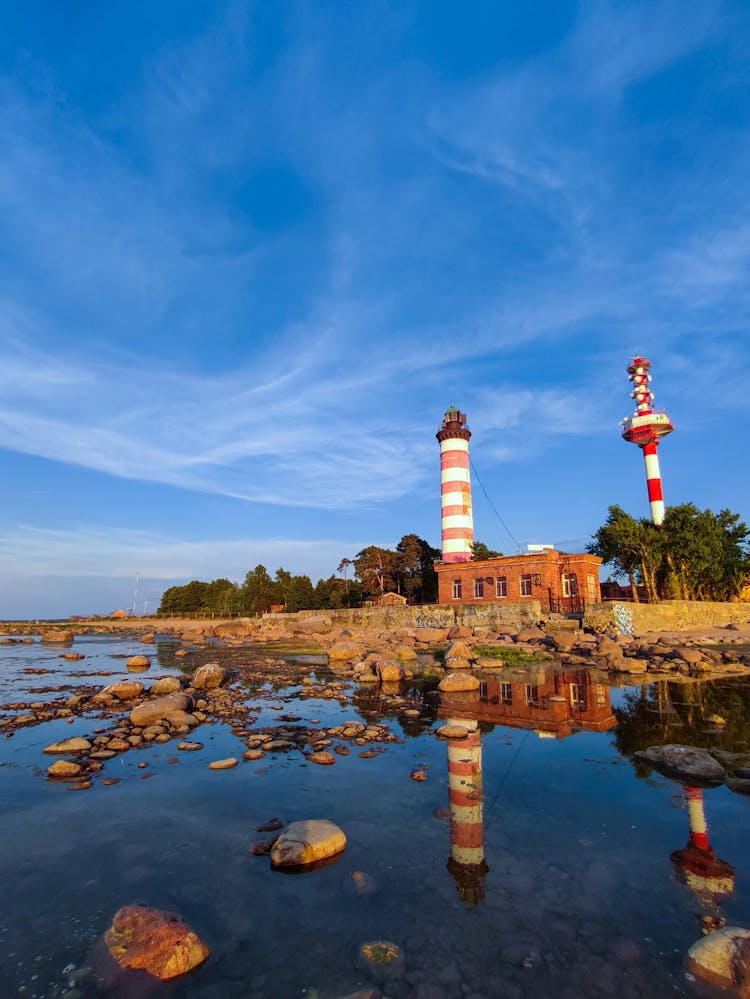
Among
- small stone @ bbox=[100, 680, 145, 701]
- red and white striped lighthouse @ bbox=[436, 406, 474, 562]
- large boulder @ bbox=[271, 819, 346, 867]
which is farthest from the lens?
red and white striped lighthouse @ bbox=[436, 406, 474, 562]

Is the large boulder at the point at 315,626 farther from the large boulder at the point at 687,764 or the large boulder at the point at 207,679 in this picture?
the large boulder at the point at 687,764

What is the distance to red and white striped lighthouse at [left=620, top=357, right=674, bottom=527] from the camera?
52625 mm

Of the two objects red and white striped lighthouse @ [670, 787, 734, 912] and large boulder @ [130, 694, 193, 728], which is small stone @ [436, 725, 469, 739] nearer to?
red and white striped lighthouse @ [670, 787, 734, 912]

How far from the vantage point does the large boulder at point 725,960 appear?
404cm

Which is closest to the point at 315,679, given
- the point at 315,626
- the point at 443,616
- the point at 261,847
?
the point at 261,847

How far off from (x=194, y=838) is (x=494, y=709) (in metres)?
10.1

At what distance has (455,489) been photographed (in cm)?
5272

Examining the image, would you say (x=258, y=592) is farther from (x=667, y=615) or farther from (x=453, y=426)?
(x=667, y=615)

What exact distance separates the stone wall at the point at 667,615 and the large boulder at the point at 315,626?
23.1 meters

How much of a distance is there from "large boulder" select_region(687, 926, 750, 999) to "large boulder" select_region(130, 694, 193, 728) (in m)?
12.5

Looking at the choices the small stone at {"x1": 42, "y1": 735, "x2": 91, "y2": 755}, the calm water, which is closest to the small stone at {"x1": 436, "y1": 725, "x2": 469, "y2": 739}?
the calm water

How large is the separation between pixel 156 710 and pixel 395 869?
32.1ft

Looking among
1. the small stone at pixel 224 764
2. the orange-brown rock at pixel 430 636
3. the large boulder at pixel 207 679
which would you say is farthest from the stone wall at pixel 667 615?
the small stone at pixel 224 764

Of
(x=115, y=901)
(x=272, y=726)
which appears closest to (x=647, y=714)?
(x=272, y=726)
